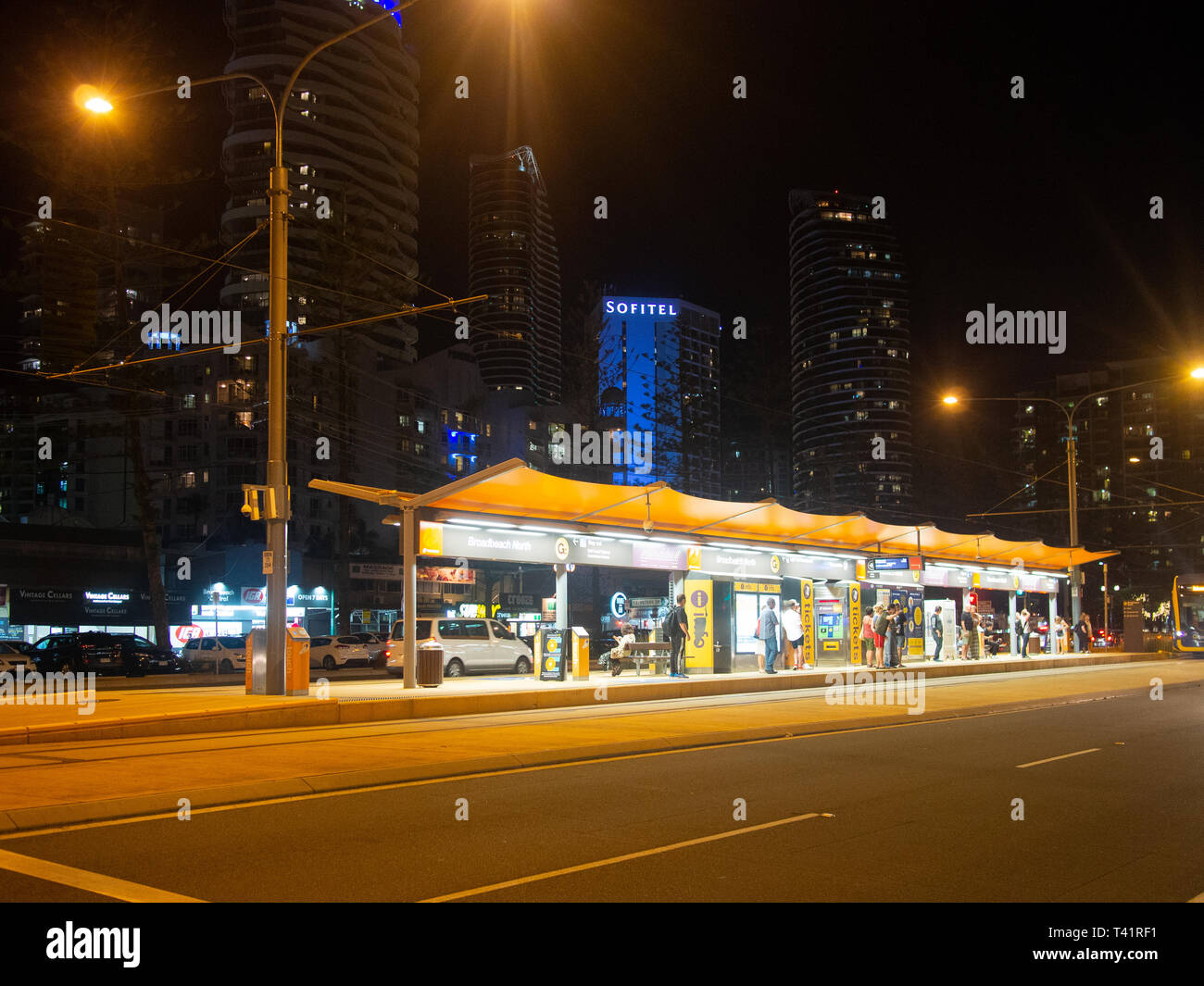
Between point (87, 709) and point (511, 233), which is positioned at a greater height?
point (511, 233)

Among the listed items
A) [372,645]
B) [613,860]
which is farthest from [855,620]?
[613,860]

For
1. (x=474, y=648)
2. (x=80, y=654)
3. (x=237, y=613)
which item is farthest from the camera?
(x=237, y=613)

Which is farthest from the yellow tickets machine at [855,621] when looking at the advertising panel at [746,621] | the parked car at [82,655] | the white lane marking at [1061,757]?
the parked car at [82,655]

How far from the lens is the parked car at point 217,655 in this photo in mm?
41312

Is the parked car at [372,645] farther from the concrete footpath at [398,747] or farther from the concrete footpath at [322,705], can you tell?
the concrete footpath at [398,747]

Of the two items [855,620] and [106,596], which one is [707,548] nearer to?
[855,620]

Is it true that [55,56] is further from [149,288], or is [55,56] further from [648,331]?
[648,331]

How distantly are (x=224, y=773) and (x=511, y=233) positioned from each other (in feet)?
619

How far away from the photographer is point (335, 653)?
42.2 meters

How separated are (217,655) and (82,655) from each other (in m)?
6.25

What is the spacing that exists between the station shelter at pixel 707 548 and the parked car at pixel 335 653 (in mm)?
14792

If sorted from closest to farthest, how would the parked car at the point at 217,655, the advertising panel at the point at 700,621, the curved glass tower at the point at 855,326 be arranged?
the advertising panel at the point at 700,621
the parked car at the point at 217,655
the curved glass tower at the point at 855,326

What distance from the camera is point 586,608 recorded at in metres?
76.0
